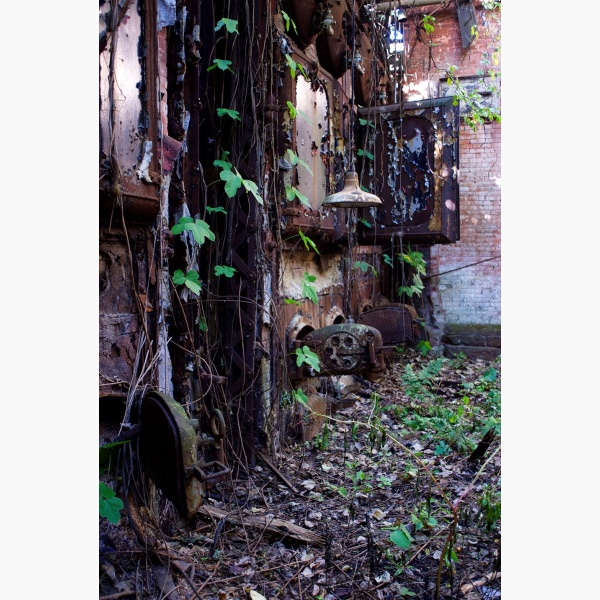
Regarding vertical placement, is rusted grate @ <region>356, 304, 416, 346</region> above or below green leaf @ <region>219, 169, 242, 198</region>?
below

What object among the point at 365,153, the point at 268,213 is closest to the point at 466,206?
the point at 365,153

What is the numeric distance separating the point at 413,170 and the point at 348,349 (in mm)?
3281

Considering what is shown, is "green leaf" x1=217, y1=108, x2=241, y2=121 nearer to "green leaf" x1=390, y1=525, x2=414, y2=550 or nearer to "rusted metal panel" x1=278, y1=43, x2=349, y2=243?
"rusted metal panel" x1=278, y1=43, x2=349, y2=243

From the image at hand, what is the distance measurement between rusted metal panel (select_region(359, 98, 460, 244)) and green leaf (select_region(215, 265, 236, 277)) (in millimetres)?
3235

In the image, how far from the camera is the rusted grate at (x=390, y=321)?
762 centimetres

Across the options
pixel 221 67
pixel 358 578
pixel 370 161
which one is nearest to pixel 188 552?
pixel 358 578

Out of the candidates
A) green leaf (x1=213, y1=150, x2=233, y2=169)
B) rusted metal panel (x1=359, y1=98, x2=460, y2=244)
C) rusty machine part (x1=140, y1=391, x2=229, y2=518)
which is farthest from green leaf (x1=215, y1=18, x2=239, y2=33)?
rusted metal panel (x1=359, y1=98, x2=460, y2=244)

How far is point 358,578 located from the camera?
9.96 feet

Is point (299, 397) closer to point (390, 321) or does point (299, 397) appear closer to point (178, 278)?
point (178, 278)

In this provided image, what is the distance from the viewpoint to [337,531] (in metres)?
3.59

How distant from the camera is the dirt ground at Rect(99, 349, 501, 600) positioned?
2877 millimetres

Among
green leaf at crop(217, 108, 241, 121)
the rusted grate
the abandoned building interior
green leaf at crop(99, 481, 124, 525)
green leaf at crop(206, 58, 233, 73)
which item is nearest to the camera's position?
green leaf at crop(99, 481, 124, 525)

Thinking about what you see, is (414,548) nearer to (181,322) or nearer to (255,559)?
(255,559)

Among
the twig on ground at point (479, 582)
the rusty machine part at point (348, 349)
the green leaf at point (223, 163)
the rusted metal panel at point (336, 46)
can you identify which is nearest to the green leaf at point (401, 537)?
the twig on ground at point (479, 582)
